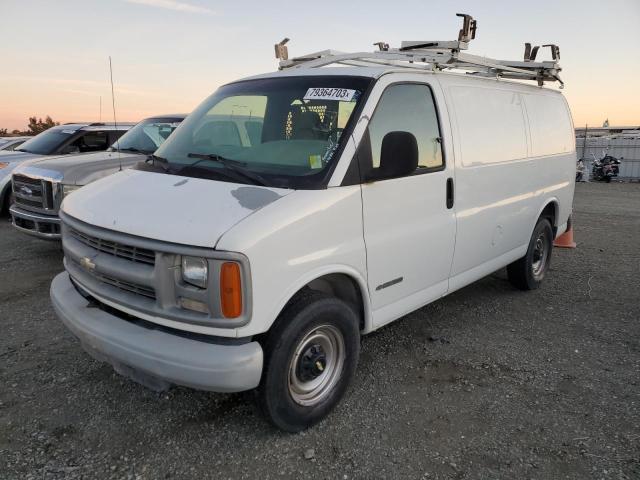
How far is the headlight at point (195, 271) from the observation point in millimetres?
2533

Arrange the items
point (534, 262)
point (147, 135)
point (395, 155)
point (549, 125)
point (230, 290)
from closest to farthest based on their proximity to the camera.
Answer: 1. point (230, 290)
2. point (395, 155)
3. point (549, 125)
4. point (534, 262)
5. point (147, 135)

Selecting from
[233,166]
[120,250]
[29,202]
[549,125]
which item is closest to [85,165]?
[29,202]

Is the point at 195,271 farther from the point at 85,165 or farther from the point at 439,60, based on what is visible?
the point at 85,165

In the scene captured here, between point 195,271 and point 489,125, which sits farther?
point 489,125

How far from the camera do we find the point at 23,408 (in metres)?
3.29

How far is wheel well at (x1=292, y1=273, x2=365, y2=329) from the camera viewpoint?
3.23 metres

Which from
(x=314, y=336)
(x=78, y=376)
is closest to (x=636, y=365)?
(x=314, y=336)

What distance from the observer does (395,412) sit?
10.9 ft

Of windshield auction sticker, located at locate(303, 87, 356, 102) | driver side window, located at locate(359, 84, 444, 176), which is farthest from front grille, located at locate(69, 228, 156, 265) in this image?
windshield auction sticker, located at locate(303, 87, 356, 102)

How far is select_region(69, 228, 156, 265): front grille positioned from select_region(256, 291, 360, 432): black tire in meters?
0.77

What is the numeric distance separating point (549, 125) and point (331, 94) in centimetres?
342

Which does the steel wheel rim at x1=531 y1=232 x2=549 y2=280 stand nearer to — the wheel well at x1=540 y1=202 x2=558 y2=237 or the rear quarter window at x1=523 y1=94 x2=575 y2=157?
the wheel well at x1=540 y1=202 x2=558 y2=237

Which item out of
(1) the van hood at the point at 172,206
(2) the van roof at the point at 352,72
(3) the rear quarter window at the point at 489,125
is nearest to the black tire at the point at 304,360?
(1) the van hood at the point at 172,206

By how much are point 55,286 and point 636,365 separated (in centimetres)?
446
